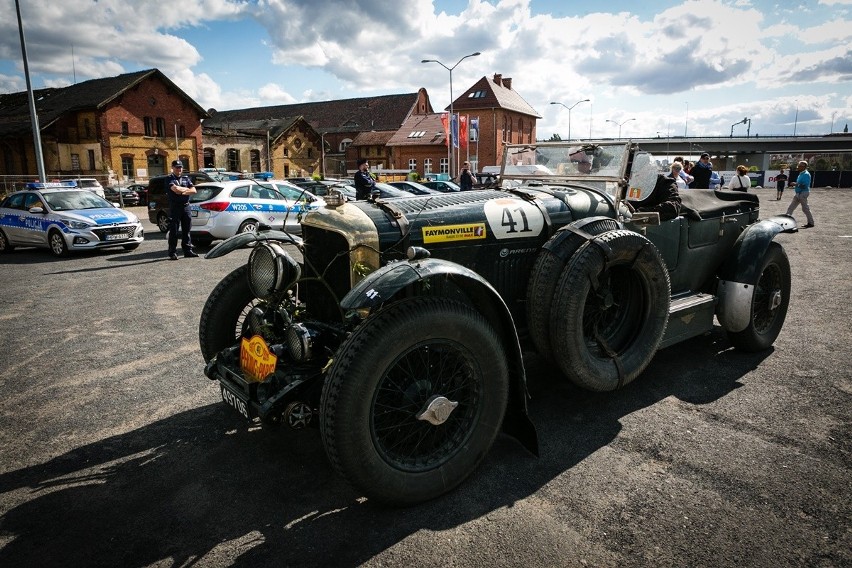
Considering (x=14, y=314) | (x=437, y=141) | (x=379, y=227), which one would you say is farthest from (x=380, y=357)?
(x=437, y=141)

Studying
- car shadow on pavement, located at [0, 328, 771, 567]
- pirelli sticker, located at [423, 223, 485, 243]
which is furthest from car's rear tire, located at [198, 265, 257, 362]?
pirelli sticker, located at [423, 223, 485, 243]

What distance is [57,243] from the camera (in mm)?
11336

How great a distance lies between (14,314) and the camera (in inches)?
264

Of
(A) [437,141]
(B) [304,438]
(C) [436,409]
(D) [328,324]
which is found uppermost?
(A) [437,141]

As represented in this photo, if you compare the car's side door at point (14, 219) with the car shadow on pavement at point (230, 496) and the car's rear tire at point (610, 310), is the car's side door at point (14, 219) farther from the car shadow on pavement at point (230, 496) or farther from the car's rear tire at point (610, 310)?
the car's rear tire at point (610, 310)

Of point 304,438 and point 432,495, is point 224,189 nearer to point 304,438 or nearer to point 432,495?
point 304,438

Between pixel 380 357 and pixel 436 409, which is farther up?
pixel 380 357

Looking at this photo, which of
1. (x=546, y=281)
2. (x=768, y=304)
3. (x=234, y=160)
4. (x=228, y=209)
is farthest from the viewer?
(x=234, y=160)

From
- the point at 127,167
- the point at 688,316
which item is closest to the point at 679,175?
the point at 688,316

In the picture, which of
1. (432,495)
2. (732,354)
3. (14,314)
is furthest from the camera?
(14,314)

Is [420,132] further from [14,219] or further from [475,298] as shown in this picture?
[475,298]

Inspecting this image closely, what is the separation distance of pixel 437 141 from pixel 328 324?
48289 mm

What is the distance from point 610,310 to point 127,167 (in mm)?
39037

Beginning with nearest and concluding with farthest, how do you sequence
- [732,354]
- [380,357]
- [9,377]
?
[380,357], [9,377], [732,354]
